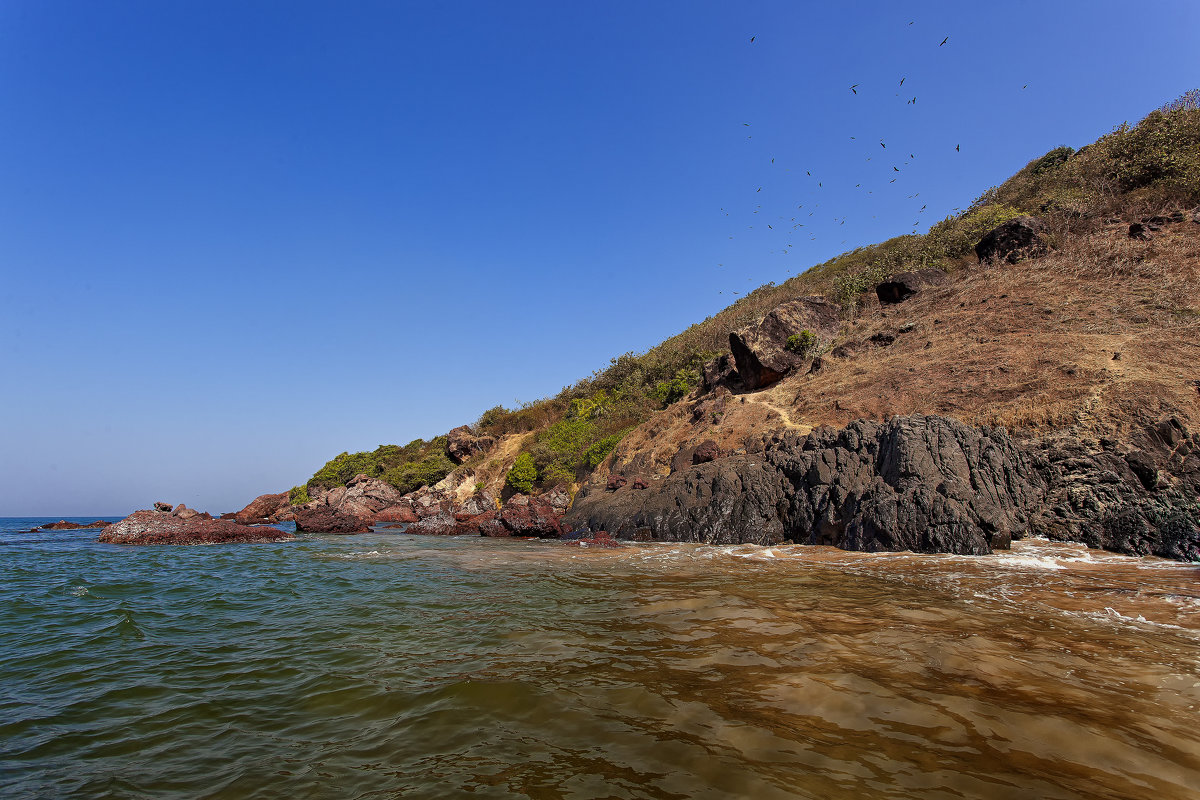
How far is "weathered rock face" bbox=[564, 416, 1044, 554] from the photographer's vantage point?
40.5 feet

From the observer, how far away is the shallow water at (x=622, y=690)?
309 cm

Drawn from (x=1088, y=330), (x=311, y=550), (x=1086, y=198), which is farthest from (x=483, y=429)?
(x=1086, y=198)

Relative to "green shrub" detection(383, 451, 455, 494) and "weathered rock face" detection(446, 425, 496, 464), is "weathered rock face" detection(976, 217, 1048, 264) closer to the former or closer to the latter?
"weathered rock face" detection(446, 425, 496, 464)

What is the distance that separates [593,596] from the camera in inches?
331

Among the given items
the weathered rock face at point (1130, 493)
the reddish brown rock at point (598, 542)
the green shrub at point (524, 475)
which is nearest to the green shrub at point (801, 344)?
the weathered rock face at point (1130, 493)

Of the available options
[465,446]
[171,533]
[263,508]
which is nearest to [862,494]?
[171,533]

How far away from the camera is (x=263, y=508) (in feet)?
131

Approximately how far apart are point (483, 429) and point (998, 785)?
46.5 meters

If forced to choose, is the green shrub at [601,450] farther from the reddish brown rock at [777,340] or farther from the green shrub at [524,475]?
the reddish brown rock at [777,340]

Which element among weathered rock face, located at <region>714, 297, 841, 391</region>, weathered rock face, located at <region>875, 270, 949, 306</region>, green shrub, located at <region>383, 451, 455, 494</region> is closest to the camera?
weathered rock face, located at <region>714, 297, 841, 391</region>

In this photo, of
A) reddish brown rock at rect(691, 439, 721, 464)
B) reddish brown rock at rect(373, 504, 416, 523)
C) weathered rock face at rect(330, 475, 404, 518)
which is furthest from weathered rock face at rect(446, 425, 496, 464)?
reddish brown rock at rect(691, 439, 721, 464)

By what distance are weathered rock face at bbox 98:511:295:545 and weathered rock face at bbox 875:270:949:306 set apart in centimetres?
3300

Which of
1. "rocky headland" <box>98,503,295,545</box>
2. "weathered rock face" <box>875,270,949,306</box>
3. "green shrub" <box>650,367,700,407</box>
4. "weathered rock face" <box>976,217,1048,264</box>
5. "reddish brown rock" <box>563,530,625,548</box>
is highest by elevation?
"weathered rock face" <box>976,217,1048,264</box>

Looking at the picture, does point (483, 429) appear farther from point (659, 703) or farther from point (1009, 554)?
point (659, 703)
